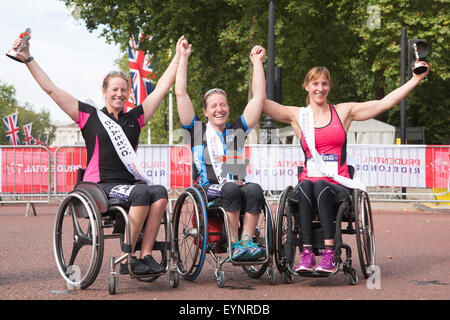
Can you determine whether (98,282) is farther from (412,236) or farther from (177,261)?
(412,236)

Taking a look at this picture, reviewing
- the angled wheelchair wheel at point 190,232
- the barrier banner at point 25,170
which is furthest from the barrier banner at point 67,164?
the angled wheelchair wheel at point 190,232

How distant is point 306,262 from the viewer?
5684mm

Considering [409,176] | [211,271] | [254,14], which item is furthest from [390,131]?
[211,271]

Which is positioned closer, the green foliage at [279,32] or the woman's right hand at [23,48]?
the woman's right hand at [23,48]

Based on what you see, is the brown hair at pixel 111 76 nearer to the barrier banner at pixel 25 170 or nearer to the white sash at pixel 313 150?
the white sash at pixel 313 150

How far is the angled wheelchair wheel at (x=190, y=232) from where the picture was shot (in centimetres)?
560

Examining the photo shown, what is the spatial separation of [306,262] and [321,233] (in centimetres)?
31

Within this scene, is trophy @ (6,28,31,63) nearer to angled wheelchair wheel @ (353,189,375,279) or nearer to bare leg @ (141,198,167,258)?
bare leg @ (141,198,167,258)

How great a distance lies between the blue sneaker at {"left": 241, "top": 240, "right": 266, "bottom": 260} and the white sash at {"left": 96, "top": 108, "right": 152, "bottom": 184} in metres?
1.07

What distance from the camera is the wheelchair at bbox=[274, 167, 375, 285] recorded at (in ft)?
18.7

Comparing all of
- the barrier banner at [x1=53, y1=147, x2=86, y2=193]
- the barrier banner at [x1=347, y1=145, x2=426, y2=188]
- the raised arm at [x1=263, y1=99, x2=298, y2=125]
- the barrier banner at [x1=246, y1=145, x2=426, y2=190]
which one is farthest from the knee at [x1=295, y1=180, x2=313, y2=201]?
the barrier banner at [x1=53, y1=147, x2=86, y2=193]

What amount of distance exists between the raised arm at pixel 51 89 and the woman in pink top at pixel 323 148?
64.8 inches

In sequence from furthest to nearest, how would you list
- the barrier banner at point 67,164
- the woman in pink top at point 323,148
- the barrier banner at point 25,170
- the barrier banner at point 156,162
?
A: the barrier banner at point 67,164 < the barrier banner at point 25,170 < the barrier banner at point 156,162 < the woman in pink top at point 323,148

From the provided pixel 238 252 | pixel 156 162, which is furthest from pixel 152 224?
pixel 156 162
